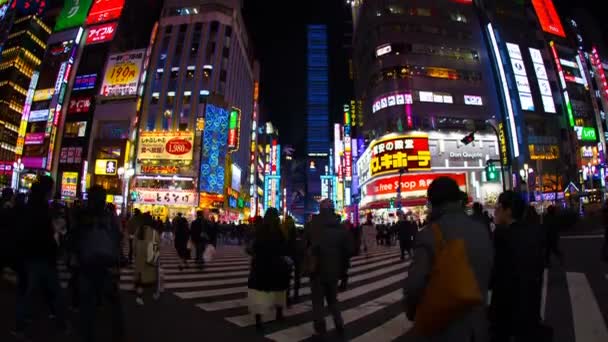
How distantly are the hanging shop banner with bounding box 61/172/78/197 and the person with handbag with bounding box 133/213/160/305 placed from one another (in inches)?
1713

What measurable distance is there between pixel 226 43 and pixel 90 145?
2285cm

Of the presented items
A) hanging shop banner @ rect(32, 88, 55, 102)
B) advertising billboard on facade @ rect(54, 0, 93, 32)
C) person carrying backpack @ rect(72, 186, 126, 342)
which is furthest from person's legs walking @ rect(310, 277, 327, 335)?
advertising billboard on facade @ rect(54, 0, 93, 32)

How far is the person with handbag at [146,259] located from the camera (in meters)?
5.92

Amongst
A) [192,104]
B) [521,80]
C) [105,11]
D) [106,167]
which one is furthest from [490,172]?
[105,11]

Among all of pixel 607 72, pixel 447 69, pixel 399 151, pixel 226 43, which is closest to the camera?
pixel 399 151

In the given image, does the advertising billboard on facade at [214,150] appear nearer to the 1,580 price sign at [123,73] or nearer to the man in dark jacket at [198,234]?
the 1,580 price sign at [123,73]

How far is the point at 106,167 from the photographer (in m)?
42.9

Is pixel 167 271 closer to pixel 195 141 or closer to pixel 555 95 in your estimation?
pixel 195 141

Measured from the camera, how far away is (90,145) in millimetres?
44094

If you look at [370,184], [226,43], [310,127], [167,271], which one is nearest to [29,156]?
[226,43]

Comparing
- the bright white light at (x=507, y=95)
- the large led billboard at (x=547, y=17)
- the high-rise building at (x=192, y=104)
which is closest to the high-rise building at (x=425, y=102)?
the bright white light at (x=507, y=95)

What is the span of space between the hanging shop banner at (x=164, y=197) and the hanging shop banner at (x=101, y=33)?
24.2 meters

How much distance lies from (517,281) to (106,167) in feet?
156

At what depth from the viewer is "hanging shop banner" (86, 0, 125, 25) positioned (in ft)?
168
